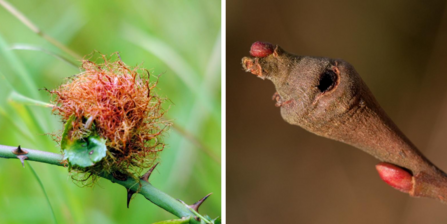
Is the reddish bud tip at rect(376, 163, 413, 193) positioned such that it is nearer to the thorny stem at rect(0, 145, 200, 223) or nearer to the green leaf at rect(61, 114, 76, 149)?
the thorny stem at rect(0, 145, 200, 223)

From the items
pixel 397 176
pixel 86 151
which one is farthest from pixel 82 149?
pixel 397 176

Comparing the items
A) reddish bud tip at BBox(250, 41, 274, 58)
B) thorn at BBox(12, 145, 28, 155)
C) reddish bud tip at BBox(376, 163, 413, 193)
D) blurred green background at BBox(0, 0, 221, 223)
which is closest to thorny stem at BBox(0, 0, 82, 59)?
blurred green background at BBox(0, 0, 221, 223)

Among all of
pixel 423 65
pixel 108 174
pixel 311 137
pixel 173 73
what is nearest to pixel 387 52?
pixel 423 65

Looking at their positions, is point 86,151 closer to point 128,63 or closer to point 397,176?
point 128,63

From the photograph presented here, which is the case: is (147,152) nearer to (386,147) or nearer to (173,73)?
(173,73)

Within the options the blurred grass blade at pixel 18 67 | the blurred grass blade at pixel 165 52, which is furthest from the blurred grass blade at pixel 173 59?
the blurred grass blade at pixel 18 67

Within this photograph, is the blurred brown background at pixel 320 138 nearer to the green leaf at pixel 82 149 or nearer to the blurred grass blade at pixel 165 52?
the blurred grass blade at pixel 165 52
